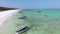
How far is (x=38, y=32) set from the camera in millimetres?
13336

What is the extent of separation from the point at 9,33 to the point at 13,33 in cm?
34

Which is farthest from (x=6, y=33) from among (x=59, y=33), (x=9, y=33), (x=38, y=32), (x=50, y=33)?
(x=59, y=33)

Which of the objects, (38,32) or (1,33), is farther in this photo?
(38,32)

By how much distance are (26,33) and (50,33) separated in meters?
2.18

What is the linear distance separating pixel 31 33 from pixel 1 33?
267 cm

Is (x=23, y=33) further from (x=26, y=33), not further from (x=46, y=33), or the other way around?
(x=46, y=33)

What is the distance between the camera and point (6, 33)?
12164 millimetres

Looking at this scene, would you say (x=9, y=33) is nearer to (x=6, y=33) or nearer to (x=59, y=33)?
(x=6, y=33)

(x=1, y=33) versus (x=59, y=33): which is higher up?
(x=1, y=33)

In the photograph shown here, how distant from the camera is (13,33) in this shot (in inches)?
481

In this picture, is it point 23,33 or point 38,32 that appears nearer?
point 23,33

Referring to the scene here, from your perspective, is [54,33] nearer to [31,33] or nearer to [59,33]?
[59,33]

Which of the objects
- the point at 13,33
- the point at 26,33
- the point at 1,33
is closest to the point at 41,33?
the point at 26,33

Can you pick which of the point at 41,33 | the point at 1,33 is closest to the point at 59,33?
the point at 41,33
